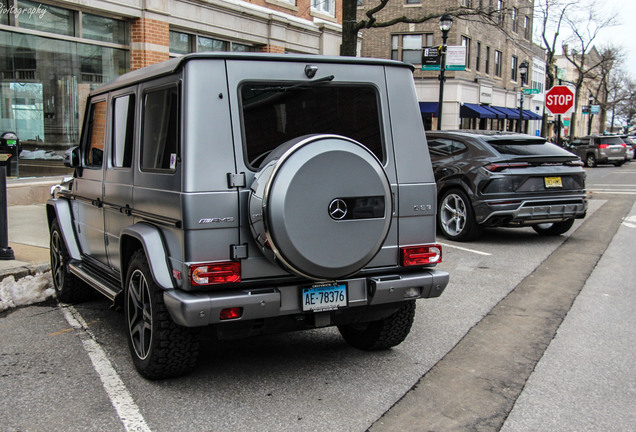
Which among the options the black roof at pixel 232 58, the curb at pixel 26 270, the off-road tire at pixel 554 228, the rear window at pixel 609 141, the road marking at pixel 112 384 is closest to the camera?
the road marking at pixel 112 384

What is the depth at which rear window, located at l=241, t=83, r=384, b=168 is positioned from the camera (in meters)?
3.94

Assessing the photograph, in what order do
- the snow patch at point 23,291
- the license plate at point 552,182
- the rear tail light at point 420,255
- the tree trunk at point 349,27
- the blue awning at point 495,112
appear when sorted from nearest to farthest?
1. the rear tail light at point 420,255
2. the snow patch at point 23,291
3. the license plate at point 552,182
4. the tree trunk at point 349,27
5. the blue awning at point 495,112

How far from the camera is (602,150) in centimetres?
3600

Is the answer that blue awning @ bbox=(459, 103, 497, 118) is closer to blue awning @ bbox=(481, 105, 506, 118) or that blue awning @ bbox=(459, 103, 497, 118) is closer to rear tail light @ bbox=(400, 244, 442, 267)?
blue awning @ bbox=(481, 105, 506, 118)

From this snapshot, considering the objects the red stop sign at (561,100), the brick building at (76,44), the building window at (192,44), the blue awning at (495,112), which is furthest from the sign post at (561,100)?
the blue awning at (495,112)

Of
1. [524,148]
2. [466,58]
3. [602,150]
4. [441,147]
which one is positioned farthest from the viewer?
[466,58]

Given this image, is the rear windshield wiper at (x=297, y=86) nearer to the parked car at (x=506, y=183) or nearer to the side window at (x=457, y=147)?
the parked car at (x=506, y=183)

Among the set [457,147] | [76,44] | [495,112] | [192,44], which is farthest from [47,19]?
[495,112]

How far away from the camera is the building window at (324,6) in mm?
19623

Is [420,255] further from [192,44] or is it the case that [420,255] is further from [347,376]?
[192,44]

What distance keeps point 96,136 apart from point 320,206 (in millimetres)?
2738

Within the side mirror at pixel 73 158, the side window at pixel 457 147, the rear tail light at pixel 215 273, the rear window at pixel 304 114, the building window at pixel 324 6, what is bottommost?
the rear tail light at pixel 215 273

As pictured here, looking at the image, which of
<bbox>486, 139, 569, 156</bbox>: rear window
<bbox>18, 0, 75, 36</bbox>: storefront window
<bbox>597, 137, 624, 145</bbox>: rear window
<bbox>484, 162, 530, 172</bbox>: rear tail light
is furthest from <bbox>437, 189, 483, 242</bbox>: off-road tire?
<bbox>597, 137, 624, 145</bbox>: rear window

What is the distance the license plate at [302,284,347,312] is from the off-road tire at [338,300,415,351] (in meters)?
0.74
